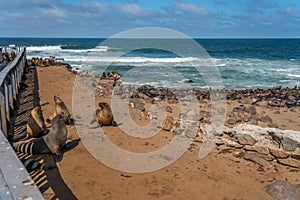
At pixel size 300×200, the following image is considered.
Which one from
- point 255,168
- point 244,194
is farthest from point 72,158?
point 255,168

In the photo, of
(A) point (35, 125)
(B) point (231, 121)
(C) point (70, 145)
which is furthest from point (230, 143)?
(A) point (35, 125)

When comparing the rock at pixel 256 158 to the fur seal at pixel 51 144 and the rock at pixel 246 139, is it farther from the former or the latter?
the fur seal at pixel 51 144

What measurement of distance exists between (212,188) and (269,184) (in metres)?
0.92

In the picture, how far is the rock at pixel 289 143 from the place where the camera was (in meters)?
5.14

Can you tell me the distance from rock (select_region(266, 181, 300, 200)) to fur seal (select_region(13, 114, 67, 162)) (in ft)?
10.8

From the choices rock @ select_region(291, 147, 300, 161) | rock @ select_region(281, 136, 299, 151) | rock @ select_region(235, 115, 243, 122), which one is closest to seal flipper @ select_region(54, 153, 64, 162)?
Answer: rock @ select_region(281, 136, 299, 151)

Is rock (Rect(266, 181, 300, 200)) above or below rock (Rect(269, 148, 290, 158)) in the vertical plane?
below

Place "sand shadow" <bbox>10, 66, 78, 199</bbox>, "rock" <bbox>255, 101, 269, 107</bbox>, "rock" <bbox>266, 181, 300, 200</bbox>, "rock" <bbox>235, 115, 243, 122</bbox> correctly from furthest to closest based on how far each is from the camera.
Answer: "rock" <bbox>255, 101, 269, 107</bbox> → "rock" <bbox>235, 115, 243, 122</bbox> → "rock" <bbox>266, 181, 300, 200</bbox> → "sand shadow" <bbox>10, 66, 78, 199</bbox>

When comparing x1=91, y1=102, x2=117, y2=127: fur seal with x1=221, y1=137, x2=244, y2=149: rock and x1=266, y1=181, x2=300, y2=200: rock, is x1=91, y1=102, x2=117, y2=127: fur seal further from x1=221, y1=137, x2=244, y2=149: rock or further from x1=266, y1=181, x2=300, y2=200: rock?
x1=266, y1=181, x2=300, y2=200: rock

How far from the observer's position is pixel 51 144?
5059 millimetres

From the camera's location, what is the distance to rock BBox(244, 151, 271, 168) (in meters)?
5.12

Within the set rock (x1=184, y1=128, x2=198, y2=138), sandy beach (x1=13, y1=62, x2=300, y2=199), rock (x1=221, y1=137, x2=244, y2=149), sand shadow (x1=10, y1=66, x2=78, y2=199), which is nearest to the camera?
sand shadow (x1=10, y1=66, x2=78, y2=199)

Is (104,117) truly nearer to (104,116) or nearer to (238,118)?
(104,116)

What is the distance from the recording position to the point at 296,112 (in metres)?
9.87
